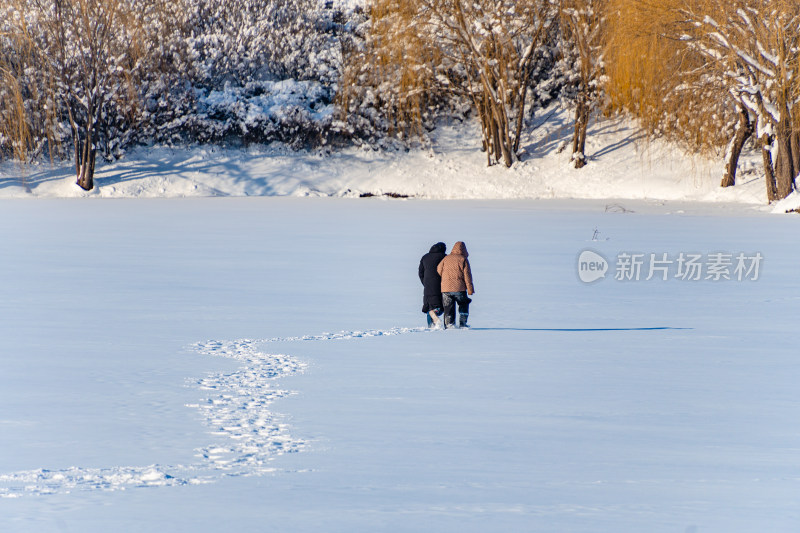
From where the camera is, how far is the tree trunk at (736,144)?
2956cm

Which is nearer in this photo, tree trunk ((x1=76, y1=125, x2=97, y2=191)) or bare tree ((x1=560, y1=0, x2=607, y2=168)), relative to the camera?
bare tree ((x1=560, y1=0, x2=607, y2=168))

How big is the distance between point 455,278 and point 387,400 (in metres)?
2.91

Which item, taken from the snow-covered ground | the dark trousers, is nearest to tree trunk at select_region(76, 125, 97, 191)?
the snow-covered ground

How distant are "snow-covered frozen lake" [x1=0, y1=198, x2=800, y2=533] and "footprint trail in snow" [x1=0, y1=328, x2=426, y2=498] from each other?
2 centimetres

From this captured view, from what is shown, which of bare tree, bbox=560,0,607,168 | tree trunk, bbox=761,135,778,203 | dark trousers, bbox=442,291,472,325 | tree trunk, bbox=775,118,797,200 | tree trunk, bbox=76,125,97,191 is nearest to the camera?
dark trousers, bbox=442,291,472,325

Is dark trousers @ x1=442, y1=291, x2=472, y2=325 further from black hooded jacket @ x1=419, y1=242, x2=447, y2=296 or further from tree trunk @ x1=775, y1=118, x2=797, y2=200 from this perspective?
tree trunk @ x1=775, y1=118, x2=797, y2=200

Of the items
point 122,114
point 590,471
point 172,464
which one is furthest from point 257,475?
point 122,114

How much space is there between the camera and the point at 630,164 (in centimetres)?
3650

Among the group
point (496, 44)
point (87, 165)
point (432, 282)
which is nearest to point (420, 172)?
point (496, 44)

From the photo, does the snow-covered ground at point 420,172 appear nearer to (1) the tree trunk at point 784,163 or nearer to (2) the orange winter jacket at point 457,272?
(1) the tree trunk at point 784,163

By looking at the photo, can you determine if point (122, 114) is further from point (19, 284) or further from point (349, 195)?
point (19, 284)

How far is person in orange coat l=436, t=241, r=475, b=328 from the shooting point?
31.1 ft

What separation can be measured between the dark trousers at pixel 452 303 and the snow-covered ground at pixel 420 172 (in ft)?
81.4

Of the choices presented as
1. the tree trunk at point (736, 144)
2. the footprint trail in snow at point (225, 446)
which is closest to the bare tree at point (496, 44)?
the tree trunk at point (736, 144)
